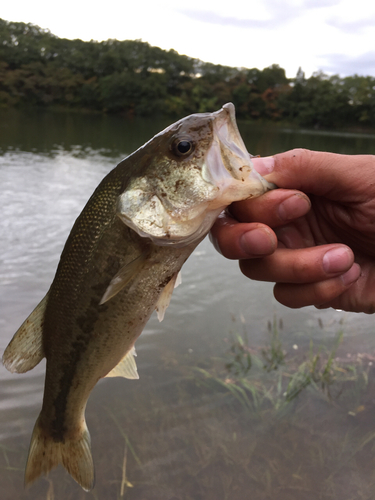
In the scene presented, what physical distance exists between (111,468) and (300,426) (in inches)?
79.8

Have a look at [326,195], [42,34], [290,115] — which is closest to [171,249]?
[326,195]

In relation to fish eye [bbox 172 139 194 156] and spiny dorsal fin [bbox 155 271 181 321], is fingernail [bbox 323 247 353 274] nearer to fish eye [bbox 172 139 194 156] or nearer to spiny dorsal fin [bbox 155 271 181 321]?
spiny dorsal fin [bbox 155 271 181 321]

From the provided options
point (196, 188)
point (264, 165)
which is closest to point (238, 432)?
point (264, 165)

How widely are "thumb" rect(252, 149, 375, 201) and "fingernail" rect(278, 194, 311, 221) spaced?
0.14 meters

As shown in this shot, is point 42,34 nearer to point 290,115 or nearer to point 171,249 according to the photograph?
point 290,115

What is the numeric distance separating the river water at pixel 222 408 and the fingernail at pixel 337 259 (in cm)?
253

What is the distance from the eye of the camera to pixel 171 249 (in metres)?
1.77

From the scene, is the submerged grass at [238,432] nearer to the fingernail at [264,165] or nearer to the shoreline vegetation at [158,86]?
the fingernail at [264,165]

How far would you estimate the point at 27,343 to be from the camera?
6.72ft

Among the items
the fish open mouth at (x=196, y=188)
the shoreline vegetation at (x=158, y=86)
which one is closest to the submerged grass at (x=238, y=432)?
the fish open mouth at (x=196, y=188)

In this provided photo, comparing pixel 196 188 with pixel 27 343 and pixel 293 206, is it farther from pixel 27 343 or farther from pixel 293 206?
pixel 27 343

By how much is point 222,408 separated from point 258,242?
3071mm

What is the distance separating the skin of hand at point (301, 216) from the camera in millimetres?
2000

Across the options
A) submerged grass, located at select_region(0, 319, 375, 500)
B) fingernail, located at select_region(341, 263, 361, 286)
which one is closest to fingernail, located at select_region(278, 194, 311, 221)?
fingernail, located at select_region(341, 263, 361, 286)
